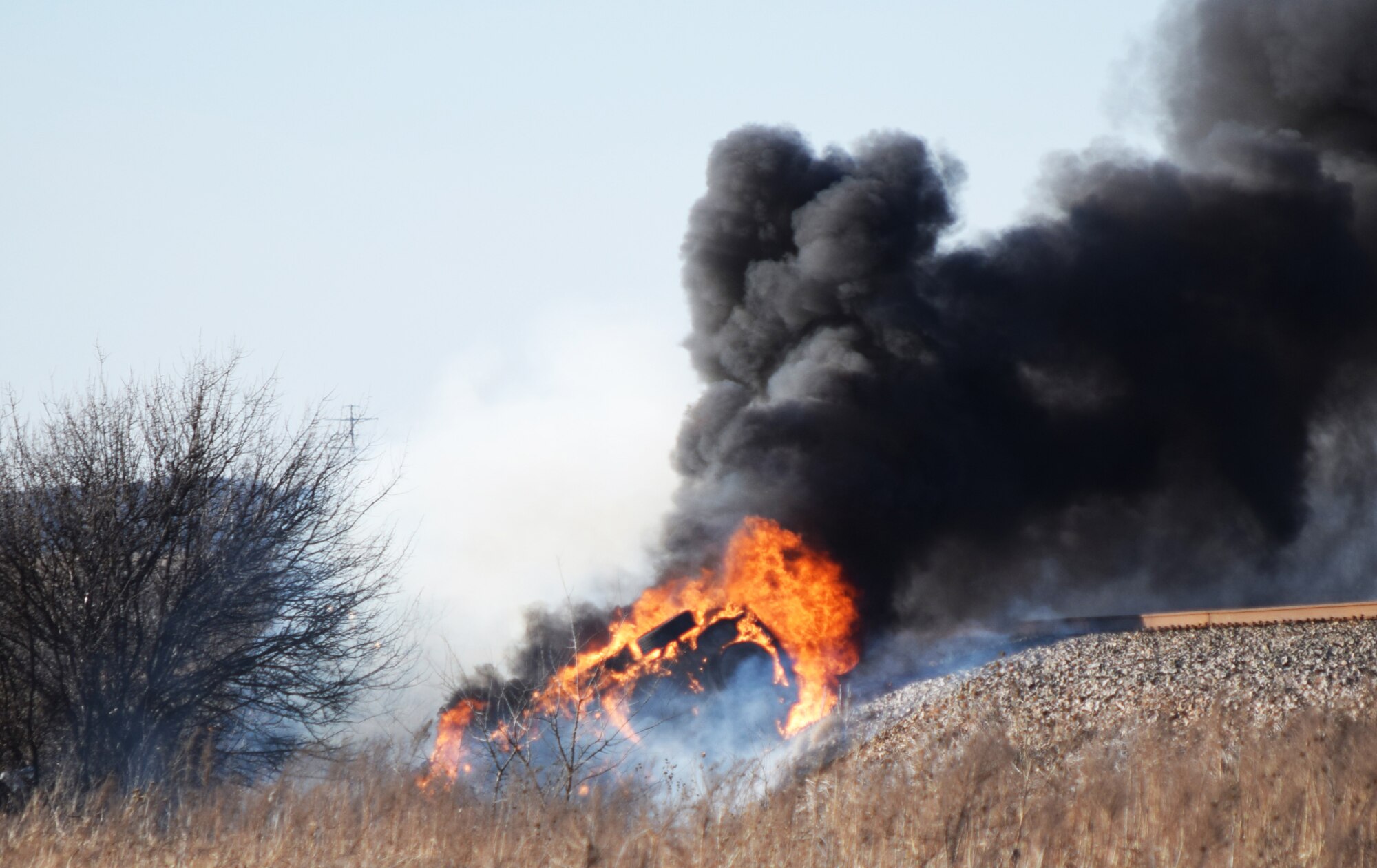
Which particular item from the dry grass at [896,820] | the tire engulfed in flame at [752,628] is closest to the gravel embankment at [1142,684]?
the tire engulfed in flame at [752,628]

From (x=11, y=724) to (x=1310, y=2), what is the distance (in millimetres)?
34528

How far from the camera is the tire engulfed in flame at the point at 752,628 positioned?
17.9 meters

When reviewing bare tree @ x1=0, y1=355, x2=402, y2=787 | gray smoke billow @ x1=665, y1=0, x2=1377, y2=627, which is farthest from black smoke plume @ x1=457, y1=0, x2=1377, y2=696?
bare tree @ x1=0, y1=355, x2=402, y2=787

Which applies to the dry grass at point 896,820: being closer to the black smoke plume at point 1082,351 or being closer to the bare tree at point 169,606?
the bare tree at point 169,606

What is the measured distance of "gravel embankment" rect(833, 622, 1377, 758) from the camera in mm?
12266

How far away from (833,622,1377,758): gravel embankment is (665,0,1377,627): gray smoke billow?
336 inches

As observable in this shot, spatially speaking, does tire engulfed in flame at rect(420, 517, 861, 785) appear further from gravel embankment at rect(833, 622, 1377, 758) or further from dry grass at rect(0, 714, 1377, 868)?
dry grass at rect(0, 714, 1377, 868)

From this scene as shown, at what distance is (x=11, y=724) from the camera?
14.0 metres

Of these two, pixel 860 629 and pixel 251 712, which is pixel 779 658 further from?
pixel 251 712

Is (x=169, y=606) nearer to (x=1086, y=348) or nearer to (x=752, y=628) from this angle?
(x=752, y=628)

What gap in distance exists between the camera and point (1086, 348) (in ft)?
99.2

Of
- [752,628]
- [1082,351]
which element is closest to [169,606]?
[752,628]

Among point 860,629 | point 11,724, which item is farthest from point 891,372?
point 11,724

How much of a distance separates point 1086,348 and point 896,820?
26.1 m
